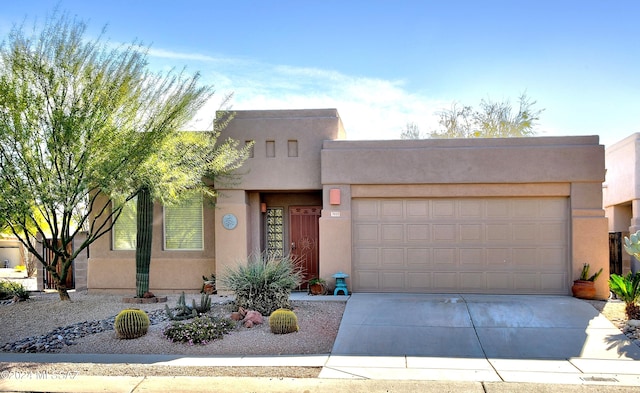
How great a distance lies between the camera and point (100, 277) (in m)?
15.8

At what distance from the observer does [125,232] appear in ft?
52.3

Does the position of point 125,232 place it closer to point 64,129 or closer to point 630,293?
point 64,129

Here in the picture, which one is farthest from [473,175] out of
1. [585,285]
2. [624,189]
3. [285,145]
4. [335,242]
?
[624,189]

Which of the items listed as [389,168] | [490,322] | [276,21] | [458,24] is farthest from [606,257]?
[276,21]

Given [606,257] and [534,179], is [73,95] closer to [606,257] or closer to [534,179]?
[534,179]

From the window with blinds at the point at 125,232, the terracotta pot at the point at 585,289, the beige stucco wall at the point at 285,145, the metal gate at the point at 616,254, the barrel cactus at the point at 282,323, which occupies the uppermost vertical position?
the beige stucco wall at the point at 285,145

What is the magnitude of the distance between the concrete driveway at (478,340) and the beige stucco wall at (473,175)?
1.55 meters

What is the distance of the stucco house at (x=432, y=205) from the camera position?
13.8 metres

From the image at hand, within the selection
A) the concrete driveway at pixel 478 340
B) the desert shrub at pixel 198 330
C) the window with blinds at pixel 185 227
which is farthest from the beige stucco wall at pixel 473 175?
the desert shrub at pixel 198 330

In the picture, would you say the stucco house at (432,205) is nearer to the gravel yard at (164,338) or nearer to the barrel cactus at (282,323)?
the gravel yard at (164,338)

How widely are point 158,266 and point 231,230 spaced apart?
86.2 inches

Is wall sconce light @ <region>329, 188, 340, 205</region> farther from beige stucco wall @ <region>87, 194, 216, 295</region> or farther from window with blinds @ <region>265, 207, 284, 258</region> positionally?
beige stucco wall @ <region>87, 194, 216, 295</region>

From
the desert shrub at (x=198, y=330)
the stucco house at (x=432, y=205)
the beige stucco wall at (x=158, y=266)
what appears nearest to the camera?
the desert shrub at (x=198, y=330)

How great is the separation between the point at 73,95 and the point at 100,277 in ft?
17.2
